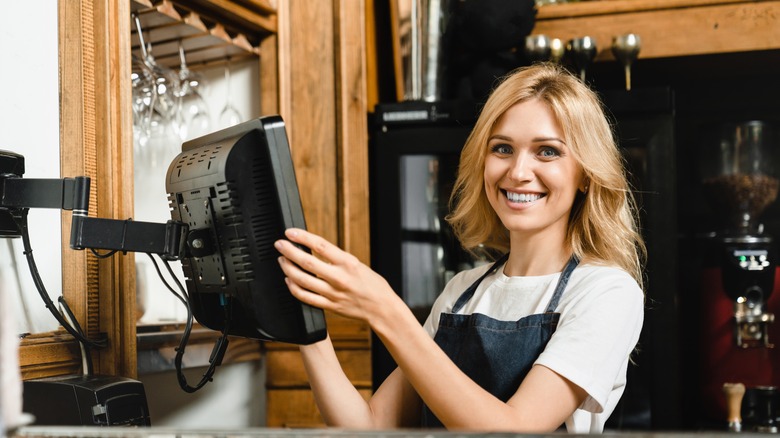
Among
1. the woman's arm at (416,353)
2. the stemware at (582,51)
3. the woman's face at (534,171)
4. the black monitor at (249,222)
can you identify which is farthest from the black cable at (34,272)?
the stemware at (582,51)

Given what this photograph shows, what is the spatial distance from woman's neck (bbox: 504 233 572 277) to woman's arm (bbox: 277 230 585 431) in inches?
11.0

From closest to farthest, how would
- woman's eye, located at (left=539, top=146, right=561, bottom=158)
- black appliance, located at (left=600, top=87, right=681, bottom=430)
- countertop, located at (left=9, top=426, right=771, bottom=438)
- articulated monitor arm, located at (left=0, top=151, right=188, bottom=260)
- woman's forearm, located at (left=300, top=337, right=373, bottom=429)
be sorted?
countertop, located at (left=9, top=426, right=771, bottom=438) < articulated monitor arm, located at (left=0, top=151, right=188, bottom=260) < woman's forearm, located at (left=300, top=337, right=373, bottom=429) < woman's eye, located at (left=539, top=146, right=561, bottom=158) < black appliance, located at (left=600, top=87, right=681, bottom=430)

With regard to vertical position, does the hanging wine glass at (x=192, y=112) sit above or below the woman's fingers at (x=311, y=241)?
above

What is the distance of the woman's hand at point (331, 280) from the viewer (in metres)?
0.90

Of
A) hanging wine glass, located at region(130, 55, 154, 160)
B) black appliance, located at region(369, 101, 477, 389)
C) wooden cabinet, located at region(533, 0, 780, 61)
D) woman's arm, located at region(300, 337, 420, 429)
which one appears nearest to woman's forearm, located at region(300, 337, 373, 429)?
woman's arm, located at region(300, 337, 420, 429)

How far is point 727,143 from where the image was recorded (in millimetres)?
2061

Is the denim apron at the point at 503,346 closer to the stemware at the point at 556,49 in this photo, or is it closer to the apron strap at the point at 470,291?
the apron strap at the point at 470,291

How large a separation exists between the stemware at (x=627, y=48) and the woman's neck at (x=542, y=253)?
25.4 inches

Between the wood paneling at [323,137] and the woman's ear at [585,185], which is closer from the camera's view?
the woman's ear at [585,185]

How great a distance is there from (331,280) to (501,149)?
58 cm

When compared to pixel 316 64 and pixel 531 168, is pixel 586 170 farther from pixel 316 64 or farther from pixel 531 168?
pixel 316 64

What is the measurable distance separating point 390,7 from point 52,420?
4.31 feet

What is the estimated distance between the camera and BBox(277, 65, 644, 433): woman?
3.67 ft

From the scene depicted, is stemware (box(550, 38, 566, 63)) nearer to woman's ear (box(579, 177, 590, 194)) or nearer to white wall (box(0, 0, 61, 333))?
woman's ear (box(579, 177, 590, 194))
